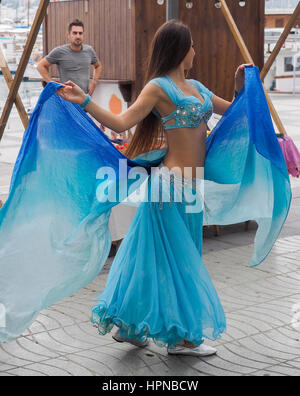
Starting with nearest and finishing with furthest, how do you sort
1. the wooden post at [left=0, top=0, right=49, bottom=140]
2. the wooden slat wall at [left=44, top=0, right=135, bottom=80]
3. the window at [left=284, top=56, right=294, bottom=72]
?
the wooden post at [left=0, top=0, right=49, bottom=140]
the wooden slat wall at [left=44, top=0, right=135, bottom=80]
the window at [left=284, top=56, right=294, bottom=72]

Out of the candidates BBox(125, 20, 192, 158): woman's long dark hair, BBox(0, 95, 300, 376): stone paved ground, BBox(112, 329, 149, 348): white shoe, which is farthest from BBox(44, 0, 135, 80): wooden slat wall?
BBox(112, 329, 149, 348): white shoe

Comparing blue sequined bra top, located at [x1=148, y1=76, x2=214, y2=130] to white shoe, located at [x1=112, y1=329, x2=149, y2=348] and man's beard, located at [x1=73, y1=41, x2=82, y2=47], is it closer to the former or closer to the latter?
white shoe, located at [x1=112, y1=329, x2=149, y2=348]

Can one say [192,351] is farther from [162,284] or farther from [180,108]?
[180,108]

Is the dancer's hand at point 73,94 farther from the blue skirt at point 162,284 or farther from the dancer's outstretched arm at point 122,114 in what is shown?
the blue skirt at point 162,284

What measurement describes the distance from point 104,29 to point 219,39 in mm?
1690

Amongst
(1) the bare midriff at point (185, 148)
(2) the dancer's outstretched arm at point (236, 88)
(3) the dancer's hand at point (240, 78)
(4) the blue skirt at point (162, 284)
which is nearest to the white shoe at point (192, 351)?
(4) the blue skirt at point (162, 284)

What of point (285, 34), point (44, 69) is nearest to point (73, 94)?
point (285, 34)

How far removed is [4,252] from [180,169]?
103 cm

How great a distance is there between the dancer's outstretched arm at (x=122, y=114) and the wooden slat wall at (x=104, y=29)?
196 inches

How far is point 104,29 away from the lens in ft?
30.0

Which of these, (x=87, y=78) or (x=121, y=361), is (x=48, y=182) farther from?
(x=87, y=78)

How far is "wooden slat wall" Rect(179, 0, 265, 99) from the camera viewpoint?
822cm

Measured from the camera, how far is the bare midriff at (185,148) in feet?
12.1

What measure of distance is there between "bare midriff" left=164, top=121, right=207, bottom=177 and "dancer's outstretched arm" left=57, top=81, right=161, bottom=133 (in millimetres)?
218
